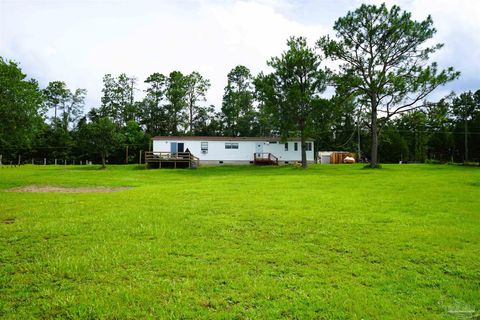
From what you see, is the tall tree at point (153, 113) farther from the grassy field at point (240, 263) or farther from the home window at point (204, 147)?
the grassy field at point (240, 263)

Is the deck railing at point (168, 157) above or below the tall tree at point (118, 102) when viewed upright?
below

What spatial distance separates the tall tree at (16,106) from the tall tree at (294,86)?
67.8ft

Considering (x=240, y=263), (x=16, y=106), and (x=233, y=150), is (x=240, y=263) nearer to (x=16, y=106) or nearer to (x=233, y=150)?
(x=16, y=106)

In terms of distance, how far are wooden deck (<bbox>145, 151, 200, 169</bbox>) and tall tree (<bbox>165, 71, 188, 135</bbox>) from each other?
2275 cm

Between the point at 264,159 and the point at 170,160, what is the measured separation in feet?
35.3

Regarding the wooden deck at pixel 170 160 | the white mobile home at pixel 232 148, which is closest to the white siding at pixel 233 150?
the white mobile home at pixel 232 148

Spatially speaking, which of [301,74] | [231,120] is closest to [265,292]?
[301,74]

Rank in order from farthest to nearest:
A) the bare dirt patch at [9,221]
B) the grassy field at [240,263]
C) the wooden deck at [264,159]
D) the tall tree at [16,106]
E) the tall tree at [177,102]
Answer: the tall tree at [177,102]
the wooden deck at [264,159]
the tall tree at [16,106]
the bare dirt patch at [9,221]
the grassy field at [240,263]

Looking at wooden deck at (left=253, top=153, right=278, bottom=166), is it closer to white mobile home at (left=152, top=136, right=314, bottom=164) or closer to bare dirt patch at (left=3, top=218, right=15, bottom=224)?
white mobile home at (left=152, top=136, right=314, bottom=164)

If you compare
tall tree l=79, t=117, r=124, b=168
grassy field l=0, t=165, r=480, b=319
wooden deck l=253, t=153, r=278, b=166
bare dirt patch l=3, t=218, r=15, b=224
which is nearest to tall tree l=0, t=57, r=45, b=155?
tall tree l=79, t=117, r=124, b=168

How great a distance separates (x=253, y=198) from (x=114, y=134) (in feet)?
88.8

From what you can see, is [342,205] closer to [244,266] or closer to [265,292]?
[244,266]

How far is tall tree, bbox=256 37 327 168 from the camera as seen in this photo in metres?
33.8

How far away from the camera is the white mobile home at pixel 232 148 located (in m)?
38.0
